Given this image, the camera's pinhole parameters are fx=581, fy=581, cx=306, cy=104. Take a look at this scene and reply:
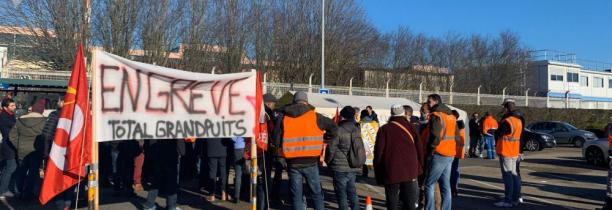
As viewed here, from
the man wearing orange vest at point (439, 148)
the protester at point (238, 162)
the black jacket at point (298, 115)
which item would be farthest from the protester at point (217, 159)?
the man wearing orange vest at point (439, 148)

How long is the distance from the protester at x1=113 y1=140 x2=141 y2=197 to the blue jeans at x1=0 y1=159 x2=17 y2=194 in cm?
A: 175

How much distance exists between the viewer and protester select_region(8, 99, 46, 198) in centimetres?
919

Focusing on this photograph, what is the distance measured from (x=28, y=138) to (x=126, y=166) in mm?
1751

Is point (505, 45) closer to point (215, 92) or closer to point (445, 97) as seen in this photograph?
point (445, 97)

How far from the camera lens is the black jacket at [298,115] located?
7262 mm

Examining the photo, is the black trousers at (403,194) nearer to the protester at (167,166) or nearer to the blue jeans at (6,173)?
the protester at (167,166)

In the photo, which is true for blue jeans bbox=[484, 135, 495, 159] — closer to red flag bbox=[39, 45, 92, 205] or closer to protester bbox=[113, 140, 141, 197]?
protester bbox=[113, 140, 141, 197]

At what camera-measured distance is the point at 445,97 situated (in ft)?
111

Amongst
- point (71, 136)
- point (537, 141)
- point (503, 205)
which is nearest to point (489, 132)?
point (537, 141)

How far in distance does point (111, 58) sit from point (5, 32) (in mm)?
22273

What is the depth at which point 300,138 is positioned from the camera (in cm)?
729

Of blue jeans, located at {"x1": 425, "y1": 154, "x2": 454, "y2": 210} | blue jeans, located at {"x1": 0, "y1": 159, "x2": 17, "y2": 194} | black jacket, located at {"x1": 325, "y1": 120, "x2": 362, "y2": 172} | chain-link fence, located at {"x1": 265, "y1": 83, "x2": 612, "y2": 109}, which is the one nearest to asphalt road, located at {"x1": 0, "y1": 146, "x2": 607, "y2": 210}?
blue jeans, located at {"x1": 0, "y1": 159, "x2": 17, "y2": 194}

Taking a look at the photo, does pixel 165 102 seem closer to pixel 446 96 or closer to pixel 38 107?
pixel 38 107

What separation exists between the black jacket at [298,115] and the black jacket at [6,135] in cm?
483
